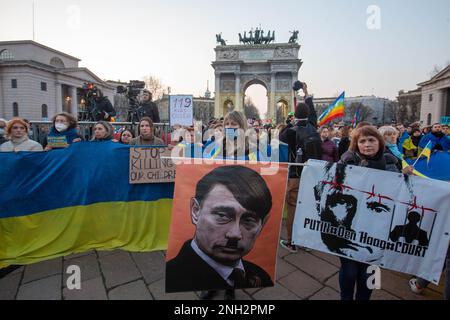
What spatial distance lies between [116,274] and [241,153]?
1.98 metres

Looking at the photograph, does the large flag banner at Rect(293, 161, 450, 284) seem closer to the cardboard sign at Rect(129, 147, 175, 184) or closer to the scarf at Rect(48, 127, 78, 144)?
the cardboard sign at Rect(129, 147, 175, 184)

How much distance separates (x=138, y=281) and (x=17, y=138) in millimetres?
2774

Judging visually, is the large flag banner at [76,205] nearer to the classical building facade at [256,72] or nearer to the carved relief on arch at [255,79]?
the classical building facade at [256,72]

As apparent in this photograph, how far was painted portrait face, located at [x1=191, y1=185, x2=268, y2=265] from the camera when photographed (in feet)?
7.46

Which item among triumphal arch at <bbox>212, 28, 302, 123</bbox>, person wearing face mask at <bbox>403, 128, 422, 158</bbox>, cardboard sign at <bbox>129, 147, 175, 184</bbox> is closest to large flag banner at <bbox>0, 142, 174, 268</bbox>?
cardboard sign at <bbox>129, 147, 175, 184</bbox>

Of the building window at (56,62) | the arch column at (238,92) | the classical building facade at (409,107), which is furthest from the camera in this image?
the classical building facade at (409,107)

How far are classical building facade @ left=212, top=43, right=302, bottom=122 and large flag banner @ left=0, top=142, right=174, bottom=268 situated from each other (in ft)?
153

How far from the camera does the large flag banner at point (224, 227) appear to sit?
7.50 feet

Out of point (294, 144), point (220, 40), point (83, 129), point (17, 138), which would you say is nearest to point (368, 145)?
point (294, 144)

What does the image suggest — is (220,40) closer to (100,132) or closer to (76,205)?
(100,132)

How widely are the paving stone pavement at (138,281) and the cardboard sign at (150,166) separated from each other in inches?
39.2

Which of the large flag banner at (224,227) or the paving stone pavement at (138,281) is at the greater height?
the large flag banner at (224,227)

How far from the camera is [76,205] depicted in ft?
11.0

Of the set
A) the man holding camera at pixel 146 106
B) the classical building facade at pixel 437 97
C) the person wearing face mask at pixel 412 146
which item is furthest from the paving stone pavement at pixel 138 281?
the classical building facade at pixel 437 97
